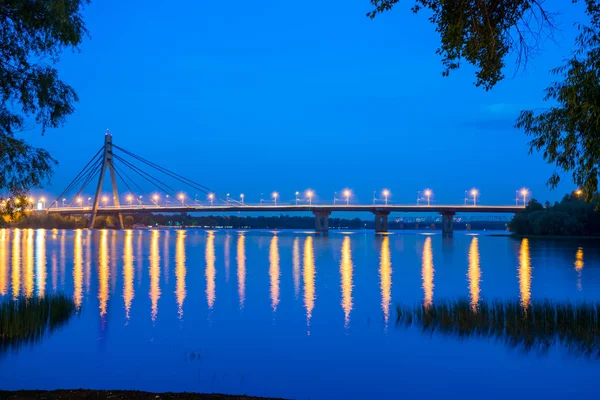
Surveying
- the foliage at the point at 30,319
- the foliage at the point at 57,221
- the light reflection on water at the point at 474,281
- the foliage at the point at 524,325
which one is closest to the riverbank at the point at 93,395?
the foliage at the point at 30,319

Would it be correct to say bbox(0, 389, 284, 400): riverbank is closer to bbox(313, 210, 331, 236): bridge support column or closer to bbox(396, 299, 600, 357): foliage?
bbox(396, 299, 600, 357): foliage

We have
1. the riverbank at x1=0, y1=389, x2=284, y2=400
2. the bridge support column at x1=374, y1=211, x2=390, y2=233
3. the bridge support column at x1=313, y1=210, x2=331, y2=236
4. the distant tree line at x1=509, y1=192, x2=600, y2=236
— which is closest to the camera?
the riverbank at x1=0, y1=389, x2=284, y2=400

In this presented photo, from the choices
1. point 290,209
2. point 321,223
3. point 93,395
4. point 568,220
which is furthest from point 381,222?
Answer: point 93,395

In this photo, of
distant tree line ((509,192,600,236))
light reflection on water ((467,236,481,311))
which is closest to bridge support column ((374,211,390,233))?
distant tree line ((509,192,600,236))

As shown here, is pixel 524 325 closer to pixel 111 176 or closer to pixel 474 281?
pixel 474 281

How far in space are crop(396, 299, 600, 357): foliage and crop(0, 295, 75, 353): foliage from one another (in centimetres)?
1091

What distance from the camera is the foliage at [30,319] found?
50.3ft

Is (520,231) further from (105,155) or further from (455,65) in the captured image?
(455,65)

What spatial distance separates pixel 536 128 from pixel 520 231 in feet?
326

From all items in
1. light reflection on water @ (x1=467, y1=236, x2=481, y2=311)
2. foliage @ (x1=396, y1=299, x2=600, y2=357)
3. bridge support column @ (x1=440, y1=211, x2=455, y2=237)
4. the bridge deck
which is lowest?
light reflection on water @ (x1=467, y1=236, x2=481, y2=311)

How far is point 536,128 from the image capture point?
11500 mm

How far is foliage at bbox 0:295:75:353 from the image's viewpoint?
50.3 feet

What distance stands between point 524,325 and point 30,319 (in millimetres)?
13971

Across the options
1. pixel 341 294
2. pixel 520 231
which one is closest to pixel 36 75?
pixel 341 294
